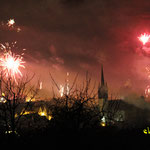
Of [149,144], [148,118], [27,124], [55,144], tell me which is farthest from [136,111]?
[55,144]

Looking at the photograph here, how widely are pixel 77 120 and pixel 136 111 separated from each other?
260 ft

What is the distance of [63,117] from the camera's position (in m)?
14.9

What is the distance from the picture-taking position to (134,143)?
17.6 meters

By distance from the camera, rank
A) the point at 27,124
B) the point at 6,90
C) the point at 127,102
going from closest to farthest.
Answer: the point at 6,90 < the point at 27,124 < the point at 127,102

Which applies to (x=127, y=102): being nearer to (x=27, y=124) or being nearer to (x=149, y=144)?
(x=27, y=124)

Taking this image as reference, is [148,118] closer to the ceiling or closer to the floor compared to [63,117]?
closer to the floor

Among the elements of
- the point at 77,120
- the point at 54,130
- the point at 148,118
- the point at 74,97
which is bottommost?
the point at 148,118

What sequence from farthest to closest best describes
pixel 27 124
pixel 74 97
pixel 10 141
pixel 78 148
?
pixel 27 124, pixel 74 97, pixel 10 141, pixel 78 148

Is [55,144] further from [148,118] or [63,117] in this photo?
[148,118]

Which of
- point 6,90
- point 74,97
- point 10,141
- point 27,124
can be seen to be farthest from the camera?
point 27,124

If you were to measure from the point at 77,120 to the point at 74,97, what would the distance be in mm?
3315

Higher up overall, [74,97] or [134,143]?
[74,97]

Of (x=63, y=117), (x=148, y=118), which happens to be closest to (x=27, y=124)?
(x=63, y=117)

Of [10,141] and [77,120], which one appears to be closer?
[77,120]
